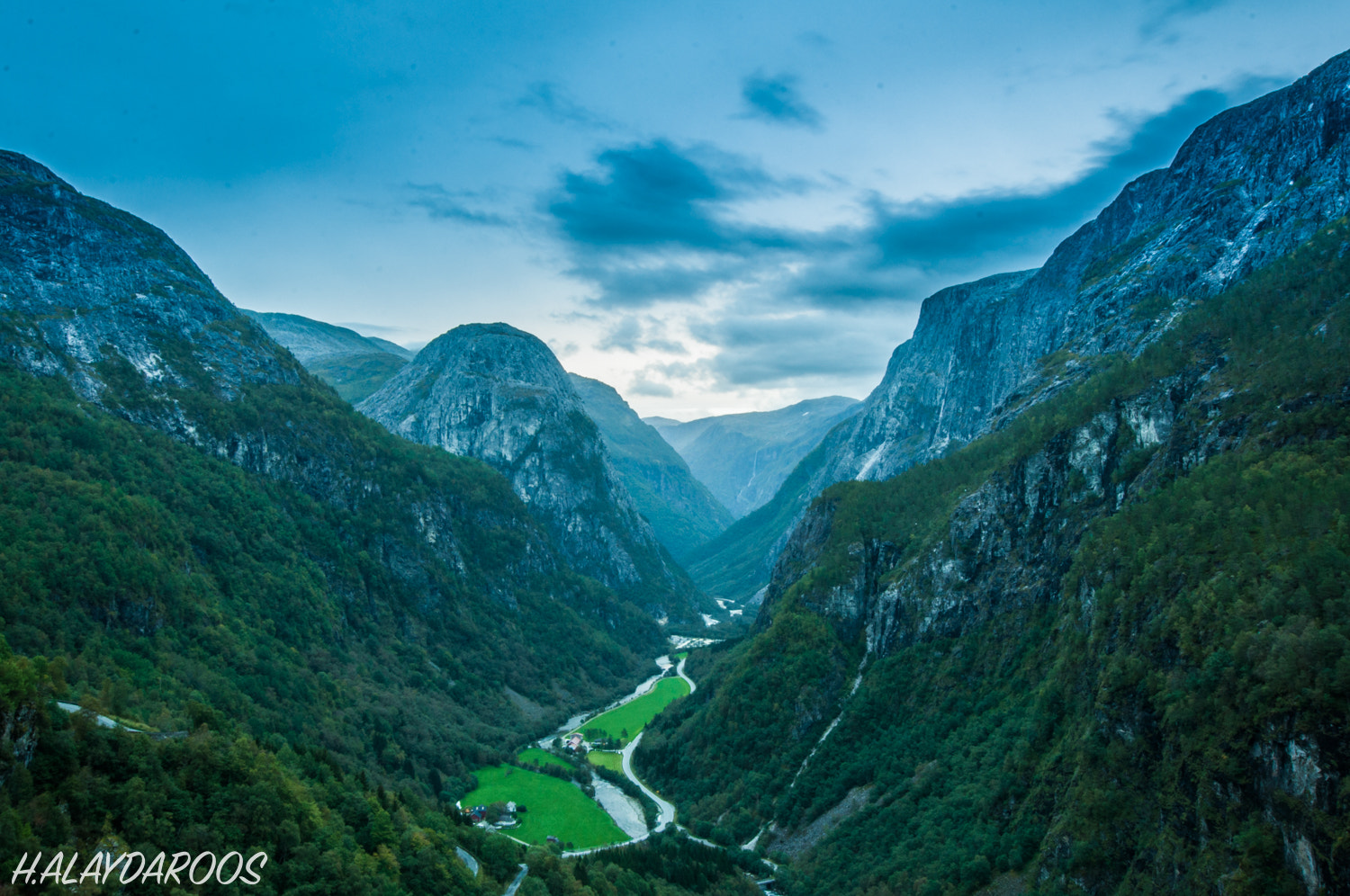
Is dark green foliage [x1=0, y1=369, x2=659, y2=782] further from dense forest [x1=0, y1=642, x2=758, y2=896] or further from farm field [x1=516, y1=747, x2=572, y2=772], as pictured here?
dense forest [x1=0, y1=642, x2=758, y2=896]

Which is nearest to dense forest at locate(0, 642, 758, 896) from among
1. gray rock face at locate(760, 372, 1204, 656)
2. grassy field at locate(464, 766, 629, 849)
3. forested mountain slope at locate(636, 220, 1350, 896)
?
grassy field at locate(464, 766, 629, 849)

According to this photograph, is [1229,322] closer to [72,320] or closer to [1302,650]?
[1302,650]

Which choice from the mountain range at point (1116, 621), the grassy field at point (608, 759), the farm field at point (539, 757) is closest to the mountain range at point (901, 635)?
the mountain range at point (1116, 621)

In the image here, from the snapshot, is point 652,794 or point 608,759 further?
point 608,759

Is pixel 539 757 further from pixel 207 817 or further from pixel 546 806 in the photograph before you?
pixel 207 817

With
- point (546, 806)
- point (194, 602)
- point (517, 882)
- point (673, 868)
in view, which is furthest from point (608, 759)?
point (194, 602)

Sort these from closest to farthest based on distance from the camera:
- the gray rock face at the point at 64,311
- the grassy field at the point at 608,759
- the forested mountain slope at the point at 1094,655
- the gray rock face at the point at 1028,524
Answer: the forested mountain slope at the point at 1094,655 < the gray rock face at the point at 1028,524 < the grassy field at the point at 608,759 < the gray rock face at the point at 64,311

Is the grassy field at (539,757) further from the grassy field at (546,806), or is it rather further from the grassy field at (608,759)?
the grassy field at (546,806)
